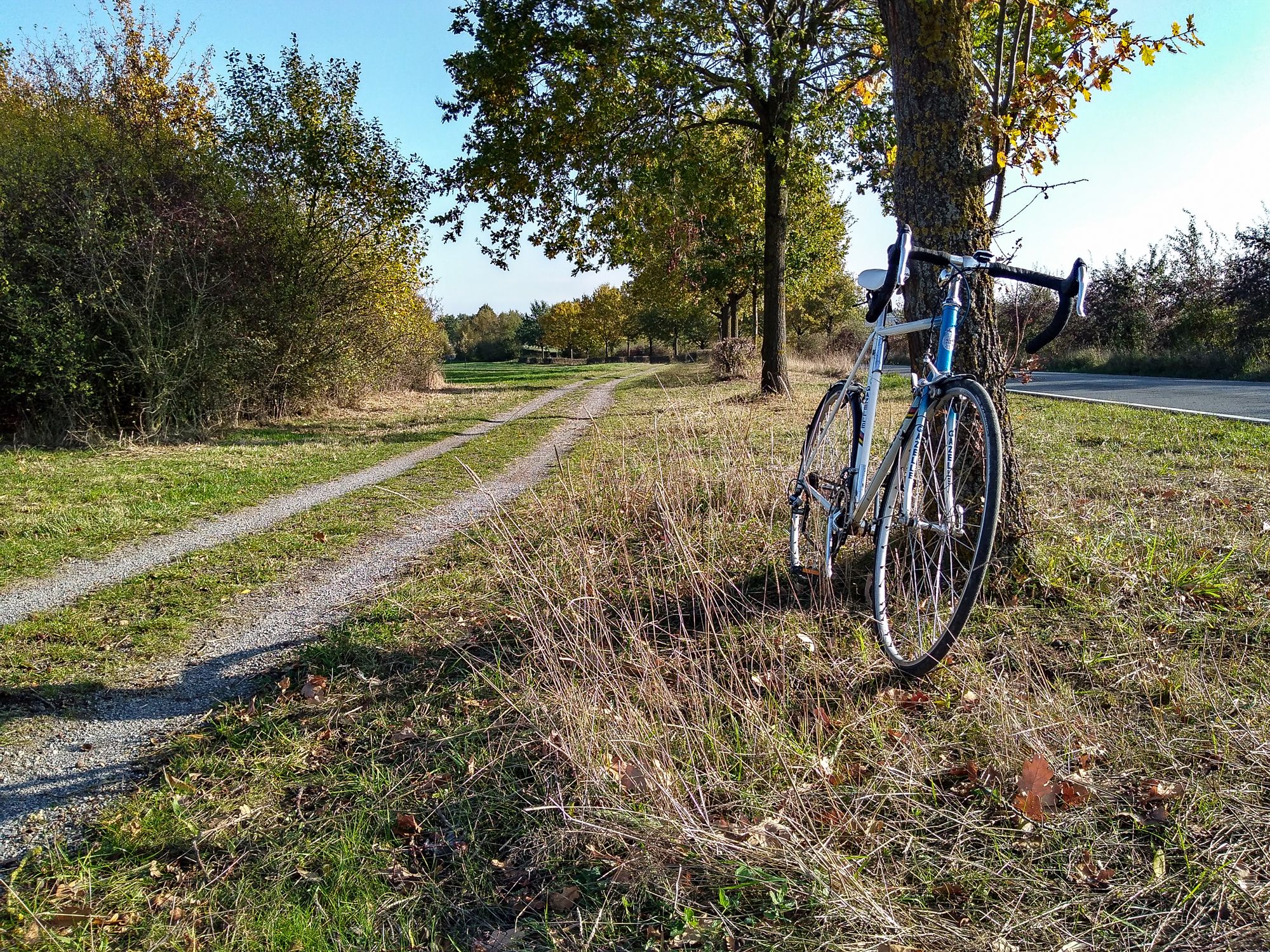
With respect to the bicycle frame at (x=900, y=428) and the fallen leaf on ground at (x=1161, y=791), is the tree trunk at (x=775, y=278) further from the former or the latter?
the fallen leaf on ground at (x=1161, y=791)

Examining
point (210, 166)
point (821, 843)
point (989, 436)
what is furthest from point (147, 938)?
point (210, 166)

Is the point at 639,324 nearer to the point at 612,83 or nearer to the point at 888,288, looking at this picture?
the point at 612,83

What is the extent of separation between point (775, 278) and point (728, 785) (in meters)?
15.9

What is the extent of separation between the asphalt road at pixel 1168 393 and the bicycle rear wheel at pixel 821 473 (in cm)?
590

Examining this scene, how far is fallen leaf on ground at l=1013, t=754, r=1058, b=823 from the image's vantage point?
8.81 ft

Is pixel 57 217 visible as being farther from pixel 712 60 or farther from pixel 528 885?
pixel 528 885

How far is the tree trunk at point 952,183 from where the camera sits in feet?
13.6

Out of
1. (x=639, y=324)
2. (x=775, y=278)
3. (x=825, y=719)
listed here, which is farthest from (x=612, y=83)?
(x=639, y=324)

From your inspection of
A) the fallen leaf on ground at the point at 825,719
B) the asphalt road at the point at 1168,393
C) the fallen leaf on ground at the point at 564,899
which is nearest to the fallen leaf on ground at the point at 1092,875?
the fallen leaf on ground at the point at 825,719

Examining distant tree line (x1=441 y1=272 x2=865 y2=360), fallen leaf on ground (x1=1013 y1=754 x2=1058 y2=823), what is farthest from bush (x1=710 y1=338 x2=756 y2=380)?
fallen leaf on ground (x1=1013 y1=754 x2=1058 y2=823)

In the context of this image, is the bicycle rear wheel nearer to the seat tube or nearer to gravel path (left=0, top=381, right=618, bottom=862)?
the seat tube

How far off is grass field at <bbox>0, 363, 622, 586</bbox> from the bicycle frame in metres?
5.83

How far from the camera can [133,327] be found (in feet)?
45.3

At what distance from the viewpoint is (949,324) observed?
3.27 meters
